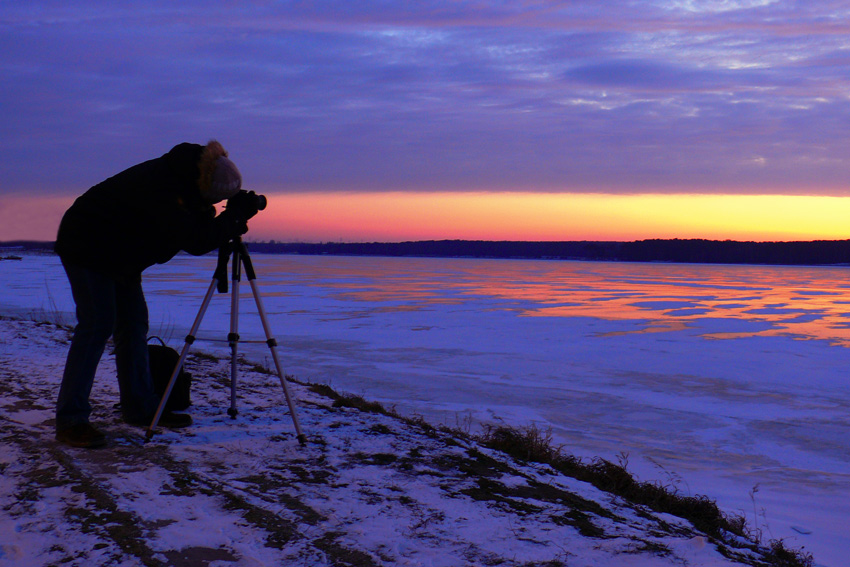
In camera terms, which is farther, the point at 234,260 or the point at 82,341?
the point at 234,260

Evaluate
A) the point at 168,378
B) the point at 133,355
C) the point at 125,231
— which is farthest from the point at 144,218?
the point at 168,378

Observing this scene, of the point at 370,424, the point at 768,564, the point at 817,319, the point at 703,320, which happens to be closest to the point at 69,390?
the point at 370,424

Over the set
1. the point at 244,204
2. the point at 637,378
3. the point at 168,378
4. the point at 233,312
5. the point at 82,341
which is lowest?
the point at 637,378

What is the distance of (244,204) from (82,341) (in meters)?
1.31

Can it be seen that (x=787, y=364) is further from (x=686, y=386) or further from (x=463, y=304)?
(x=463, y=304)

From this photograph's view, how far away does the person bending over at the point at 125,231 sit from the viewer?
398 cm

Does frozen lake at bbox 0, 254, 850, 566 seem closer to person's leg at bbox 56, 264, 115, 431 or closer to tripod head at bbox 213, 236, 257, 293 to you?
tripod head at bbox 213, 236, 257, 293

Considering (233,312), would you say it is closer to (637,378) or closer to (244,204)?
(244,204)

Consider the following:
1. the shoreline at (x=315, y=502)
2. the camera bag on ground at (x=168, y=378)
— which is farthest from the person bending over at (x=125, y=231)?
the camera bag on ground at (x=168, y=378)

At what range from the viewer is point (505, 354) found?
430 inches

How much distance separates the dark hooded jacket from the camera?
3.97 meters

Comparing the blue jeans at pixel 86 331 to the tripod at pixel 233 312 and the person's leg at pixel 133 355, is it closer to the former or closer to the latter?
the person's leg at pixel 133 355

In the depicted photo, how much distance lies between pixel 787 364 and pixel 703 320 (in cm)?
643

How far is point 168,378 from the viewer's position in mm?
5047
